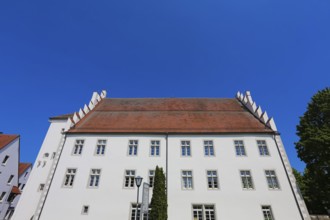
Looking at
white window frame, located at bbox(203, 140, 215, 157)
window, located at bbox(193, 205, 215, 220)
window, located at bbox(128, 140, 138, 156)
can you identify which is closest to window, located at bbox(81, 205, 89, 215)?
window, located at bbox(128, 140, 138, 156)

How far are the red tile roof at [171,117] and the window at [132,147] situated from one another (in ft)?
4.65

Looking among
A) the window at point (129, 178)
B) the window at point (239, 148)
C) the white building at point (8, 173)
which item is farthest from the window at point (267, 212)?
the white building at point (8, 173)

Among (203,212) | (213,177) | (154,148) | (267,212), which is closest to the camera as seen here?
(267,212)

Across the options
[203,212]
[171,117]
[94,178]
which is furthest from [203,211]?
[171,117]

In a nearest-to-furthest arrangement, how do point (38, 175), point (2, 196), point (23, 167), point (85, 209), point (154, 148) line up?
point (85, 209)
point (154, 148)
point (38, 175)
point (2, 196)
point (23, 167)

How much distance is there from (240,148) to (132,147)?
12.7 meters

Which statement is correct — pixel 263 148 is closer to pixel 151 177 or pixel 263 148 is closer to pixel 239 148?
pixel 239 148

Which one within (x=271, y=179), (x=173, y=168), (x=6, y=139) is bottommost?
(x=271, y=179)

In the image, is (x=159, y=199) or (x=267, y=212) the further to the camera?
(x=267, y=212)

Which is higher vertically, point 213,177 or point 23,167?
point 23,167

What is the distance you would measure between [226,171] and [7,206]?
36990 mm

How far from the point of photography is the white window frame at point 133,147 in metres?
21.8

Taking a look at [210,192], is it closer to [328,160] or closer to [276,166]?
[276,166]

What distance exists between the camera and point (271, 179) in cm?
1953
